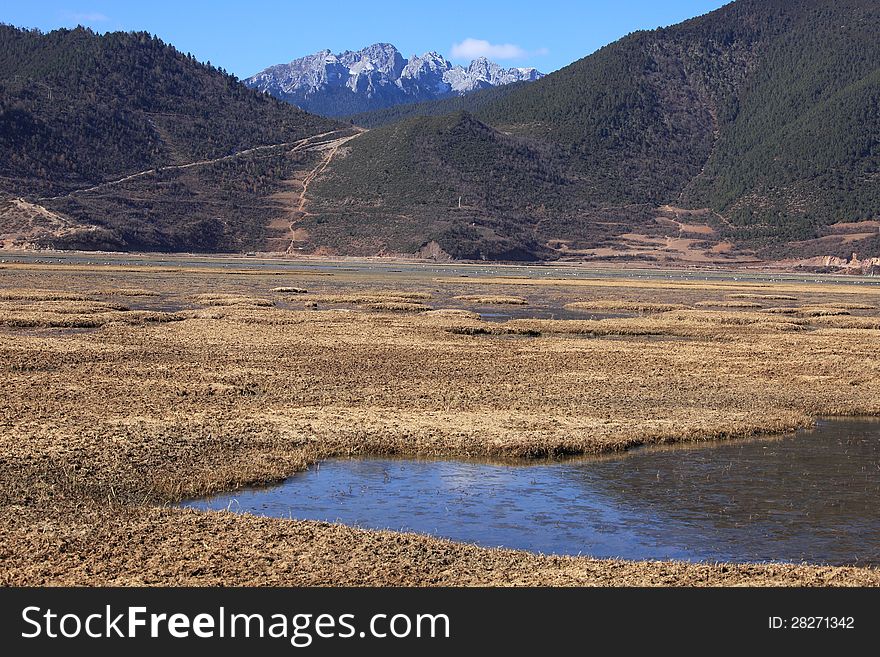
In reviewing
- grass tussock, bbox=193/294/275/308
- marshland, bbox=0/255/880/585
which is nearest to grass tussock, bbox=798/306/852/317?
marshland, bbox=0/255/880/585

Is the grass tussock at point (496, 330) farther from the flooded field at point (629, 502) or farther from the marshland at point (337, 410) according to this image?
the flooded field at point (629, 502)

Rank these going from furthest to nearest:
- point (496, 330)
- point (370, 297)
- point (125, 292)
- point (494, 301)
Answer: point (494, 301) → point (370, 297) → point (125, 292) → point (496, 330)

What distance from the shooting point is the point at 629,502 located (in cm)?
1984

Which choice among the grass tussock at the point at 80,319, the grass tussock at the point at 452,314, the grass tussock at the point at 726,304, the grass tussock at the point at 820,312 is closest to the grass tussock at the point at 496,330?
the grass tussock at the point at 452,314

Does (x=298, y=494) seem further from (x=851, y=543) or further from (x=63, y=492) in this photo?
(x=851, y=543)

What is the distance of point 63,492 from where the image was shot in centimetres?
1806

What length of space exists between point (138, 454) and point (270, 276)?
83.7m

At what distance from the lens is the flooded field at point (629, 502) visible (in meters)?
17.2

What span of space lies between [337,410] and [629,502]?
365 inches

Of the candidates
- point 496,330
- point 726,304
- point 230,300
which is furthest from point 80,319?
point 726,304

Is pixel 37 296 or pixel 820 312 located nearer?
pixel 37 296

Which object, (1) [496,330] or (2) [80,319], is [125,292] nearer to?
(2) [80,319]

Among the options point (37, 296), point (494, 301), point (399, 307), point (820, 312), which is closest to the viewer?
point (37, 296)

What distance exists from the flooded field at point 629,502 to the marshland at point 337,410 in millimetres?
543
